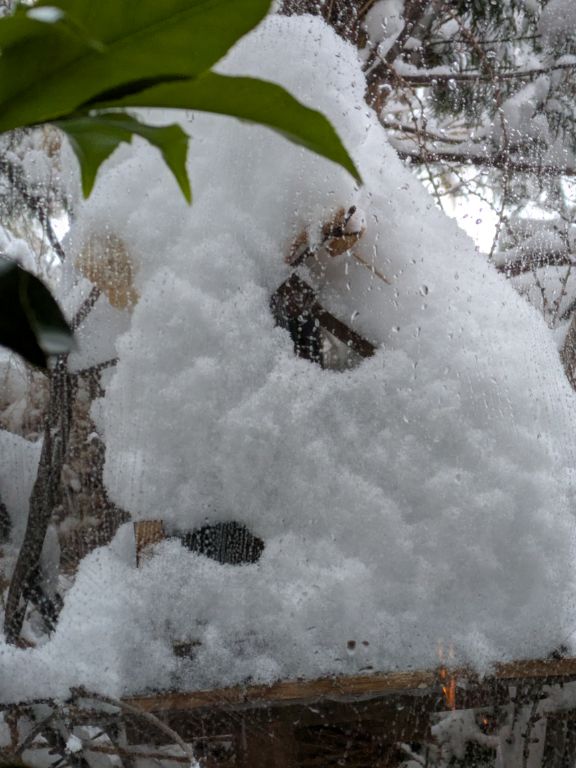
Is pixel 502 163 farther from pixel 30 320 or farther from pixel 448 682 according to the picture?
pixel 30 320

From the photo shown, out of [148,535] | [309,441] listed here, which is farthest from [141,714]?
[309,441]

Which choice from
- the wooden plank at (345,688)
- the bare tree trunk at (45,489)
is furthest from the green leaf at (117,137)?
the bare tree trunk at (45,489)

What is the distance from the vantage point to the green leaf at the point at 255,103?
0.19 meters

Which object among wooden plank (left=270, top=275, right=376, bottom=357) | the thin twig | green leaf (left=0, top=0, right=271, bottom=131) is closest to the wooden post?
the thin twig

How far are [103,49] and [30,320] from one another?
0.07 m

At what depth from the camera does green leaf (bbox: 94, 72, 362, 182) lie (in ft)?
0.63

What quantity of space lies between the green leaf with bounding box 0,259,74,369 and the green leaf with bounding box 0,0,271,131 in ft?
0.16

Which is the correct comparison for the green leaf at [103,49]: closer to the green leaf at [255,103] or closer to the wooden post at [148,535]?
the green leaf at [255,103]

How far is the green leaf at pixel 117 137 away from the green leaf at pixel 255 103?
0.04 ft

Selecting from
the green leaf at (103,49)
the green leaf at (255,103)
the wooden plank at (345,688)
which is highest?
the green leaf at (103,49)

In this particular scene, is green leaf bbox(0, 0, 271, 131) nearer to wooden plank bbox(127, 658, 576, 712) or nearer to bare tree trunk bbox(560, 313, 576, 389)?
wooden plank bbox(127, 658, 576, 712)

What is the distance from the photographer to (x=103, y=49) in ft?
0.64

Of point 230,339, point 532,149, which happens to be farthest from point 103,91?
point 532,149

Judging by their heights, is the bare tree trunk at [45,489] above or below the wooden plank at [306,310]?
below
